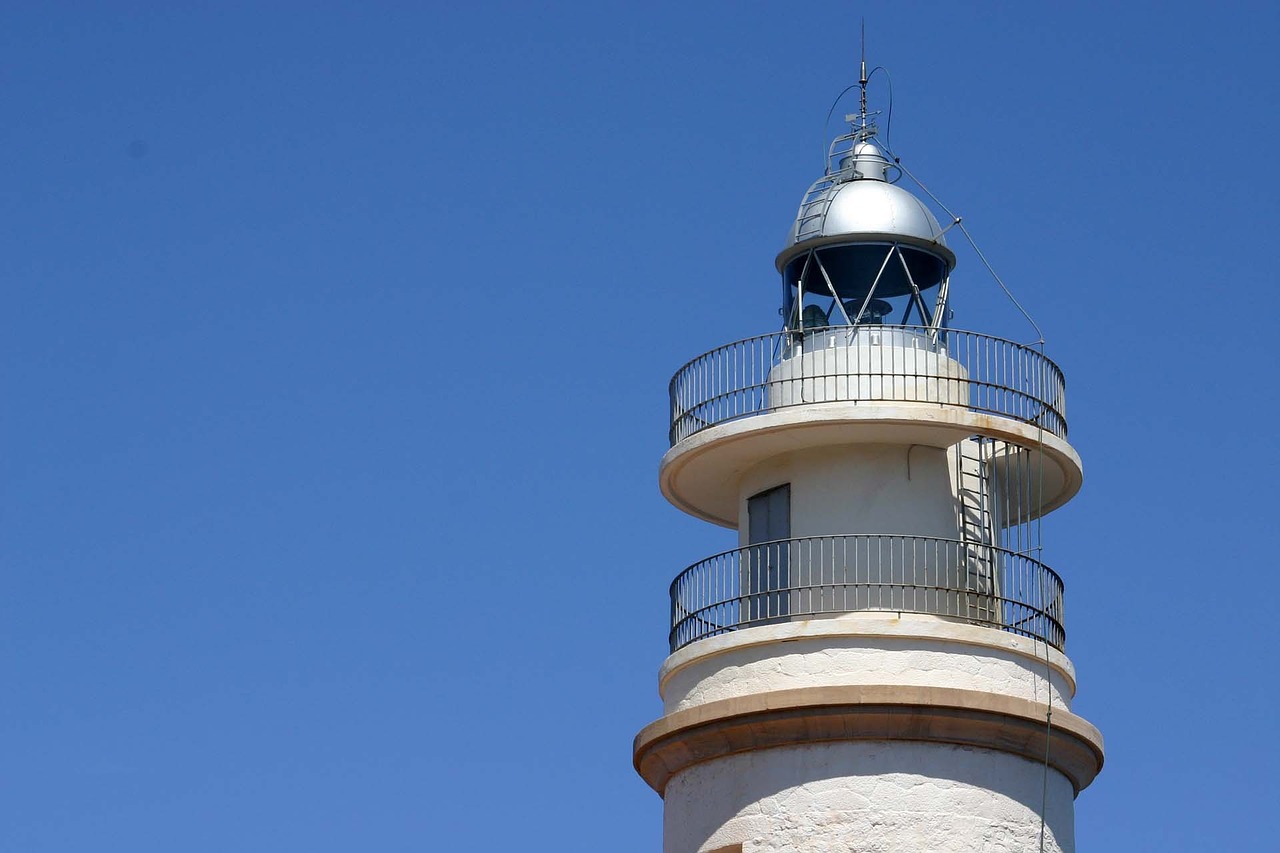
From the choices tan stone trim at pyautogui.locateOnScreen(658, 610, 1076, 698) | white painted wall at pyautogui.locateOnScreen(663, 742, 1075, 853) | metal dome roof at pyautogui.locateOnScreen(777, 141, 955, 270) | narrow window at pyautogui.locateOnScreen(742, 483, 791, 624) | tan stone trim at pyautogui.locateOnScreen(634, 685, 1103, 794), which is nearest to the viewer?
white painted wall at pyautogui.locateOnScreen(663, 742, 1075, 853)

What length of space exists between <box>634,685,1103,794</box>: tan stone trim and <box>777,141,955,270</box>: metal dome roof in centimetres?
588

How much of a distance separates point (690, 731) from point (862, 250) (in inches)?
250

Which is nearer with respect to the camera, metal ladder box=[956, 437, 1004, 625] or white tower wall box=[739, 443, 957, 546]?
metal ladder box=[956, 437, 1004, 625]

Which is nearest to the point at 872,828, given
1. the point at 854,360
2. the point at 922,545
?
the point at 922,545

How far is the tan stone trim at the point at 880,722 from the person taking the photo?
97.1 feet

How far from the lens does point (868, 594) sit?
101 feet

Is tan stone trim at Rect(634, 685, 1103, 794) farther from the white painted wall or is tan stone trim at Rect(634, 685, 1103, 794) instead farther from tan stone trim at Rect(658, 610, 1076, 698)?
tan stone trim at Rect(658, 610, 1076, 698)

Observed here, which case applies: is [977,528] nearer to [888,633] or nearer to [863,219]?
[888,633]

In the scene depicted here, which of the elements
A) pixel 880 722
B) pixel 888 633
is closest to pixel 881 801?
pixel 880 722

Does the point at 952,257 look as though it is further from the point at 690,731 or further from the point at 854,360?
the point at 690,731

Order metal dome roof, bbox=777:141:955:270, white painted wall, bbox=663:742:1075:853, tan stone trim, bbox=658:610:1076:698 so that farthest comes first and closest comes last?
1. metal dome roof, bbox=777:141:955:270
2. tan stone trim, bbox=658:610:1076:698
3. white painted wall, bbox=663:742:1075:853

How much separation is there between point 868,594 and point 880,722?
180 centimetres

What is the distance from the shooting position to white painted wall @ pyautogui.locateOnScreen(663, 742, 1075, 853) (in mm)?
29391

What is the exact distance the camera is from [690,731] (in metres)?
30.8
